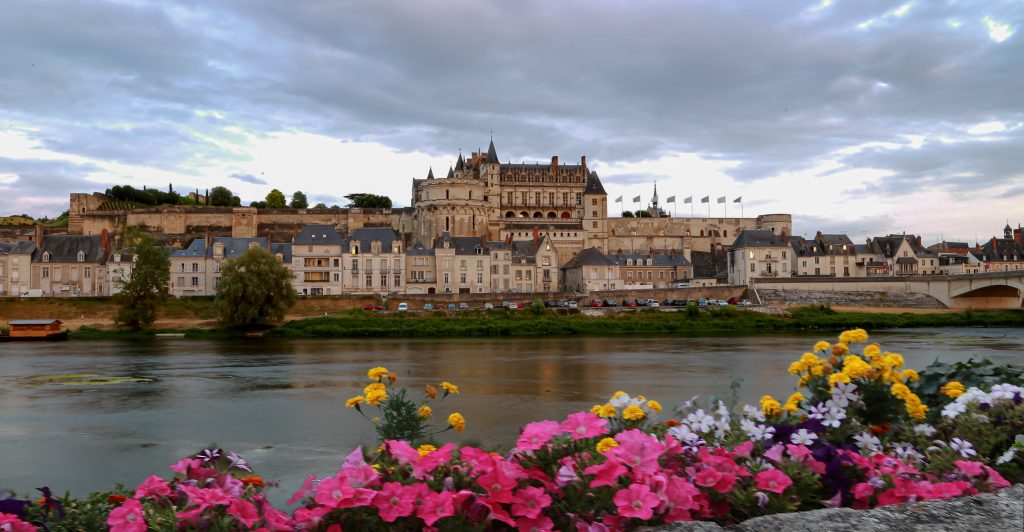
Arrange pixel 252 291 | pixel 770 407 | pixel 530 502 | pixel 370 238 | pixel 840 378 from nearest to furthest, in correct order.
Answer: pixel 530 502 < pixel 770 407 < pixel 840 378 < pixel 252 291 < pixel 370 238

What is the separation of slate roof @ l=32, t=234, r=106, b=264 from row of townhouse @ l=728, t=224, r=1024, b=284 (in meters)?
39.8

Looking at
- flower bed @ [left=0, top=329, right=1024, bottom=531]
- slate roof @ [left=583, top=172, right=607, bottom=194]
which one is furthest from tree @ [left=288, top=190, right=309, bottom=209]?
flower bed @ [left=0, top=329, right=1024, bottom=531]

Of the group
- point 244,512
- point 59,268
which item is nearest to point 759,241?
point 59,268

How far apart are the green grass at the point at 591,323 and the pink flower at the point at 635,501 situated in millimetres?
30630

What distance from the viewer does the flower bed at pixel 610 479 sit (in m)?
2.51

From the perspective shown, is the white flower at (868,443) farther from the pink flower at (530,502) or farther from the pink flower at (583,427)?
the pink flower at (530,502)

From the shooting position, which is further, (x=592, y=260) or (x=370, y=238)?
(x=592, y=260)

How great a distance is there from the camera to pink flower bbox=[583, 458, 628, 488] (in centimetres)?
260

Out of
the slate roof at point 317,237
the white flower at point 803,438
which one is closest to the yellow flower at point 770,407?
the white flower at point 803,438

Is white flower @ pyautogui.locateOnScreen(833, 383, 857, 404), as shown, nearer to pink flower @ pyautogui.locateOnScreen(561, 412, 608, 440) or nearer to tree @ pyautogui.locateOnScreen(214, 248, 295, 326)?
pink flower @ pyautogui.locateOnScreen(561, 412, 608, 440)

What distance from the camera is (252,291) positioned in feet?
105

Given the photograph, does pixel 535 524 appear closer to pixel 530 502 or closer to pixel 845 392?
pixel 530 502

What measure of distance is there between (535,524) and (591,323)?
Answer: 32.9 metres

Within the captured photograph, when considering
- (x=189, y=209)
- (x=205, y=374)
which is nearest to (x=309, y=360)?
(x=205, y=374)
